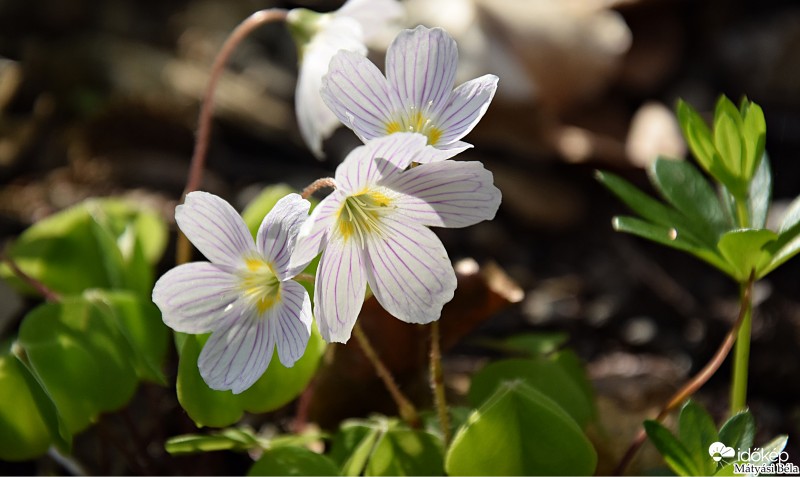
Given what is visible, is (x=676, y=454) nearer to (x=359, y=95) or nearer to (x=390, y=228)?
(x=390, y=228)

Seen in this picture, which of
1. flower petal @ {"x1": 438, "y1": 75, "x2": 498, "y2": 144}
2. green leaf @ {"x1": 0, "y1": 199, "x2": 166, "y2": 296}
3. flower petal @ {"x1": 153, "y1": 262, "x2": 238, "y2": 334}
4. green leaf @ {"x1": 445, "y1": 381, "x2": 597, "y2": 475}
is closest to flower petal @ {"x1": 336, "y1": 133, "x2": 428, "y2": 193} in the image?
flower petal @ {"x1": 438, "y1": 75, "x2": 498, "y2": 144}

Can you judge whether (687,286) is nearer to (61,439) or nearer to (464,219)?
(464,219)

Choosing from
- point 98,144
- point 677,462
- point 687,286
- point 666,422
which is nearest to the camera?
point 677,462

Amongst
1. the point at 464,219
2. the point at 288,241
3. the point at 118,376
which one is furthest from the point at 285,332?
the point at 118,376

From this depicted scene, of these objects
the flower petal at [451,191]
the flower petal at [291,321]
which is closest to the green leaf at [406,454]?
the flower petal at [291,321]

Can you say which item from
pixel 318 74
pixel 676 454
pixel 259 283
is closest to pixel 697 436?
pixel 676 454

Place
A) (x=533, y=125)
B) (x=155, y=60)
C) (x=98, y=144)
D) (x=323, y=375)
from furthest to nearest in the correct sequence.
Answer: (x=155, y=60) < (x=98, y=144) < (x=533, y=125) < (x=323, y=375)

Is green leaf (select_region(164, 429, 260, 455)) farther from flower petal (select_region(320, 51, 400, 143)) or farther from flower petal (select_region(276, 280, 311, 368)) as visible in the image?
flower petal (select_region(320, 51, 400, 143))
